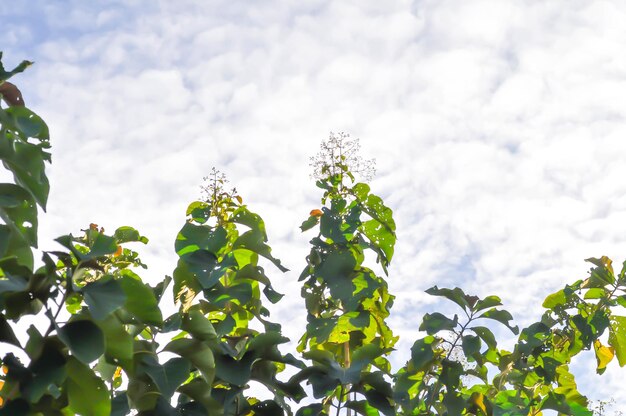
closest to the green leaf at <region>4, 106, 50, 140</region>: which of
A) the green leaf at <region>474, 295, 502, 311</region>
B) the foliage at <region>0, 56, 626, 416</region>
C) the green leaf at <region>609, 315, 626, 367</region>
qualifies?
the foliage at <region>0, 56, 626, 416</region>

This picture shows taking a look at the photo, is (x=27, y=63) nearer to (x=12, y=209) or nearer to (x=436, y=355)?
(x=12, y=209)

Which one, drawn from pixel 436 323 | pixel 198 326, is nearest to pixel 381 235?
pixel 436 323

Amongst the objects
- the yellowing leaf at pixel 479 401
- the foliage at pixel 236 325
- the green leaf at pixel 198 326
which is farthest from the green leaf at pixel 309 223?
the green leaf at pixel 198 326

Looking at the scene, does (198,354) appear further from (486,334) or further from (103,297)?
(486,334)

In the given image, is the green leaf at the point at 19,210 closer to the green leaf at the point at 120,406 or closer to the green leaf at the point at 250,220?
the green leaf at the point at 120,406

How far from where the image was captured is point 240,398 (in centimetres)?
227

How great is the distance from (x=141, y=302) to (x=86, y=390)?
219mm

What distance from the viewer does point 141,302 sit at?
165cm

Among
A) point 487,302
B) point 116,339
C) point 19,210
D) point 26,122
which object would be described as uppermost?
point 487,302

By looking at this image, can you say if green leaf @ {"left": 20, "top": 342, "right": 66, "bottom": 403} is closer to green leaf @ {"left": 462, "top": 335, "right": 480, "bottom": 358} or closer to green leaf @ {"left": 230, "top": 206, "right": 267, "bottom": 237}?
green leaf @ {"left": 230, "top": 206, "right": 267, "bottom": 237}

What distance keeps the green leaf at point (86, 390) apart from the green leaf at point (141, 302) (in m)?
0.16

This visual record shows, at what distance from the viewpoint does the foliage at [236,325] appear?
1.59 metres

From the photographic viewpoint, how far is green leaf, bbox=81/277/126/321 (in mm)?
1470

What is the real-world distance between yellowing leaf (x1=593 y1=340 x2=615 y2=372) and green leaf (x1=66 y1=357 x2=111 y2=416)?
2.14 meters
